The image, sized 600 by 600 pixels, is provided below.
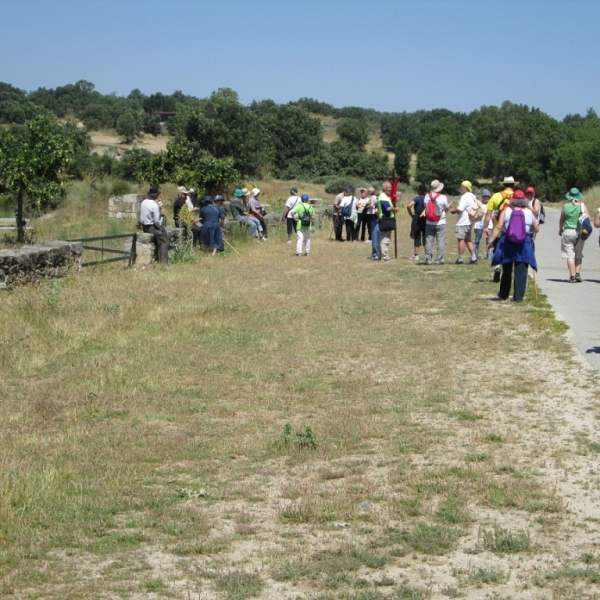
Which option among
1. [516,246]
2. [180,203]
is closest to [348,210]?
[180,203]

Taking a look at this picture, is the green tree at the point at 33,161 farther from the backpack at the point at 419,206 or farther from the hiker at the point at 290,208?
the backpack at the point at 419,206

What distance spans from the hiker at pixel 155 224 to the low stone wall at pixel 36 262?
6.45 ft

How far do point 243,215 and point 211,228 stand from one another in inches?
138

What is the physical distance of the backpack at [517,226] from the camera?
12758mm

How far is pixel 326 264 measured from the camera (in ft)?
63.2

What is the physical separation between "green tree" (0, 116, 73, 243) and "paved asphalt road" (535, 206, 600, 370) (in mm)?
17588

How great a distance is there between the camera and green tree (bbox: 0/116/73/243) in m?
30.7

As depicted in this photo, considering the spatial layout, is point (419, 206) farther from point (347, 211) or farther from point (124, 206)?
point (124, 206)

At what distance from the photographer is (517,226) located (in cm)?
1277

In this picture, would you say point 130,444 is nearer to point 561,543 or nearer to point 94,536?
point 94,536

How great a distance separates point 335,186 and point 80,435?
53.2 meters


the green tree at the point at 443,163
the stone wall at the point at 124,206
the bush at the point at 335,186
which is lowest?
the stone wall at the point at 124,206

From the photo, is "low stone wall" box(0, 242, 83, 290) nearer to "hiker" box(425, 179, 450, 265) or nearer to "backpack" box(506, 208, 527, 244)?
"hiker" box(425, 179, 450, 265)

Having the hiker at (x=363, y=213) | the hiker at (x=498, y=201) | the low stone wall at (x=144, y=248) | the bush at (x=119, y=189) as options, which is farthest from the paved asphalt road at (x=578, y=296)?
the bush at (x=119, y=189)
